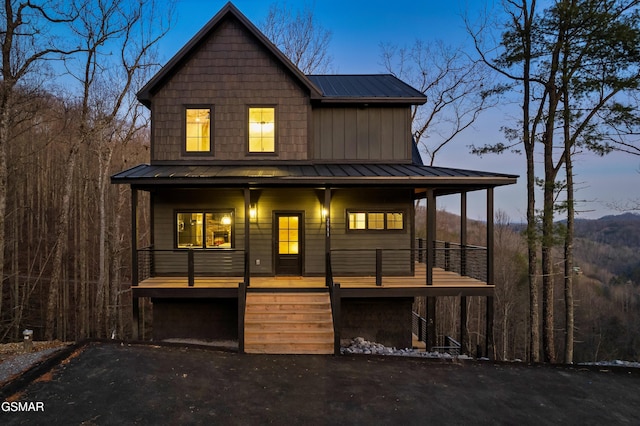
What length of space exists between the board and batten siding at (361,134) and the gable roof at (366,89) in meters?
0.38

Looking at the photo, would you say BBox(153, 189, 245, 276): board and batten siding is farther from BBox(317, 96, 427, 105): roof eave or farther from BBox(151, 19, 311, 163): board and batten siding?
BBox(317, 96, 427, 105): roof eave

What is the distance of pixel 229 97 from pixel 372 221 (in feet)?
19.7

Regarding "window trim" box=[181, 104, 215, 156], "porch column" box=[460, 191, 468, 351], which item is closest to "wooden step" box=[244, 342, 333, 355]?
"porch column" box=[460, 191, 468, 351]

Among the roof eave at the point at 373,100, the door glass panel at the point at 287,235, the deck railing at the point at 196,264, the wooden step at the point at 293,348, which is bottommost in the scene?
the wooden step at the point at 293,348

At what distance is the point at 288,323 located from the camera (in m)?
7.93

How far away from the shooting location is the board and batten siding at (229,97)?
10422 millimetres

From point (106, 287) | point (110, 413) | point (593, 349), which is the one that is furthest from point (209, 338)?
point (593, 349)

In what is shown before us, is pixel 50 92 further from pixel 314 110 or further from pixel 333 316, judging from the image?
pixel 333 316

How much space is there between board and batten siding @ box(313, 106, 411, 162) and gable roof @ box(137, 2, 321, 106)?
3.14 ft

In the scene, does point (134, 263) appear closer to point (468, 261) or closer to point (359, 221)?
point (359, 221)

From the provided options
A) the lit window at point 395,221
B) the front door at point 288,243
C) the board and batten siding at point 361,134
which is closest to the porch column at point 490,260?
the lit window at point 395,221

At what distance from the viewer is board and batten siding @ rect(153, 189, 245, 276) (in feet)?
33.3

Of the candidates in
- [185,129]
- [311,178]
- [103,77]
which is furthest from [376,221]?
[103,77]

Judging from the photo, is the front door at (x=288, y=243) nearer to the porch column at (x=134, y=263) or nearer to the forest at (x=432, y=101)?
the porch column at (x=134, y=263)
